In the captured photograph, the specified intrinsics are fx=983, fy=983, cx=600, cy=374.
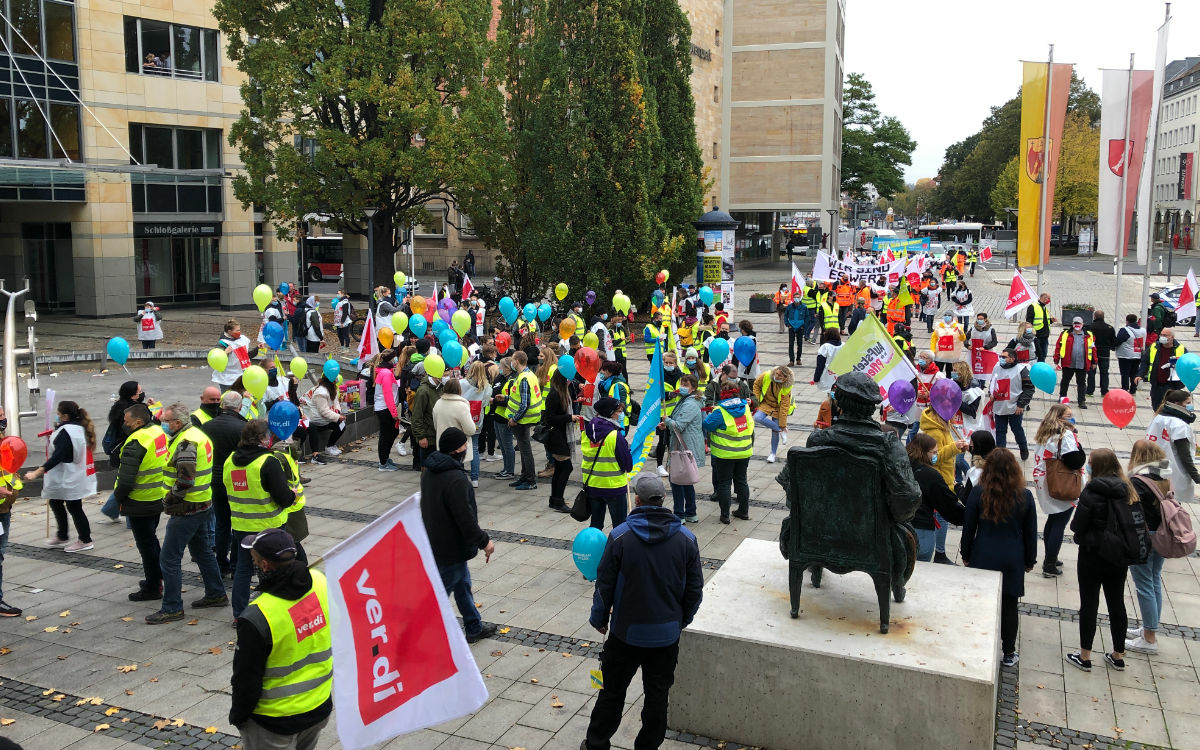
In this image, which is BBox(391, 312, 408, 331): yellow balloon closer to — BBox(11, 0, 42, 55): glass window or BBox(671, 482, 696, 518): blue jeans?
BBox(671, 482, 696, 518): blue jeans

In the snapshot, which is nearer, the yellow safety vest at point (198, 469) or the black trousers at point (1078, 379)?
the yellow safety vest at point (198, 469)

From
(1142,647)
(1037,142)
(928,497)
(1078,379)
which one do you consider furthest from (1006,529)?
(1037,142)

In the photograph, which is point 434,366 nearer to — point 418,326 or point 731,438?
point 731,438

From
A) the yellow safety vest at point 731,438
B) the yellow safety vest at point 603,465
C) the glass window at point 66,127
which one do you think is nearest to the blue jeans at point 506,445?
the yellow safety vest at point 731,438

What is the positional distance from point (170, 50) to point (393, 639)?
1360 inches

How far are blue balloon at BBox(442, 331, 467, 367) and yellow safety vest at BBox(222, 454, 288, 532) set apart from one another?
19.9 ft

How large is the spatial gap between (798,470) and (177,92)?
3381 centimetres

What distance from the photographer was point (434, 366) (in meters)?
12.1

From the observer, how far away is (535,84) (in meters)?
29.1

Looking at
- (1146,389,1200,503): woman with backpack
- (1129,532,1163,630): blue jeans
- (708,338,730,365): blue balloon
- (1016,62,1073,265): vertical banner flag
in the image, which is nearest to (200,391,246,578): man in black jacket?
(1129,532,1163,630): blue jeans

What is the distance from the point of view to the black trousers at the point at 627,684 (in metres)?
5.69

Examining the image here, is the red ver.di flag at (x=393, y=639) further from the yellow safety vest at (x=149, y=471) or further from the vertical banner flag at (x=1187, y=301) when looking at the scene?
the vertical banner flag at (x=1187, y=301)

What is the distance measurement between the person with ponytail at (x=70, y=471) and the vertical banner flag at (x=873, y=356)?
299 inches

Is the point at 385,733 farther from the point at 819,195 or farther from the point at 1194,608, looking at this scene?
the point at 819,195
